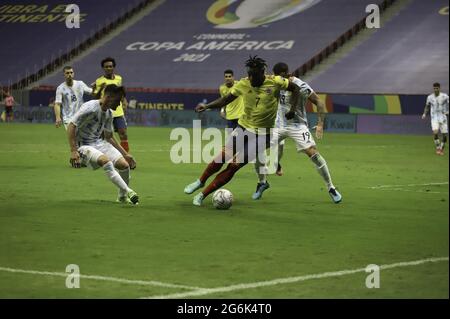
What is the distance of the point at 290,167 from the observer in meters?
23.8

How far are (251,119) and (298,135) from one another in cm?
114

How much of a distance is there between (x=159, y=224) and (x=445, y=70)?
36222mm

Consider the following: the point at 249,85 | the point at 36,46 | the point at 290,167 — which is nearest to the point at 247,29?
the point at 36,46

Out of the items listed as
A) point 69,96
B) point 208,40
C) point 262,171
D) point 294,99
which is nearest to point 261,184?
point 262,171

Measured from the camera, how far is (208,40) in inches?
2256

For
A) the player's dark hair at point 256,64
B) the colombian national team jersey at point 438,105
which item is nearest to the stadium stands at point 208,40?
the colombian national team jersey at point 438,105

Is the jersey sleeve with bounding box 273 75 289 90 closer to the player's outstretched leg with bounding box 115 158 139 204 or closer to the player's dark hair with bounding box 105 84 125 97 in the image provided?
the player's dark hair with bounding box 105 84 125 97

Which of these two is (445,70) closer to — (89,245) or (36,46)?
(36,46)

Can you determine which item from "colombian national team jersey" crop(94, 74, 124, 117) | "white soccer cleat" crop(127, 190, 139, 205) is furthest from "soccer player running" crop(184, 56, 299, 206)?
"colombian national team jersey" crop(94, 74, 124, 117)

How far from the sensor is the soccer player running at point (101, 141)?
14586 millimetres

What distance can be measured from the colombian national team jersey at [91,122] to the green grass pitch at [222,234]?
104 cm

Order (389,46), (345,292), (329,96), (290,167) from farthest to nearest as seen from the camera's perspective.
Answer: (389,46)
(329,96)
(290,167)
(345,292)

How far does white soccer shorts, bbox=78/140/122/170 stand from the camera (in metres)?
14.8

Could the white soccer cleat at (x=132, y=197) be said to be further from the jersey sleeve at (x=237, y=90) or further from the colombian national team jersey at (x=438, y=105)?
the colombian national team jersey at (x=438, y=105)
